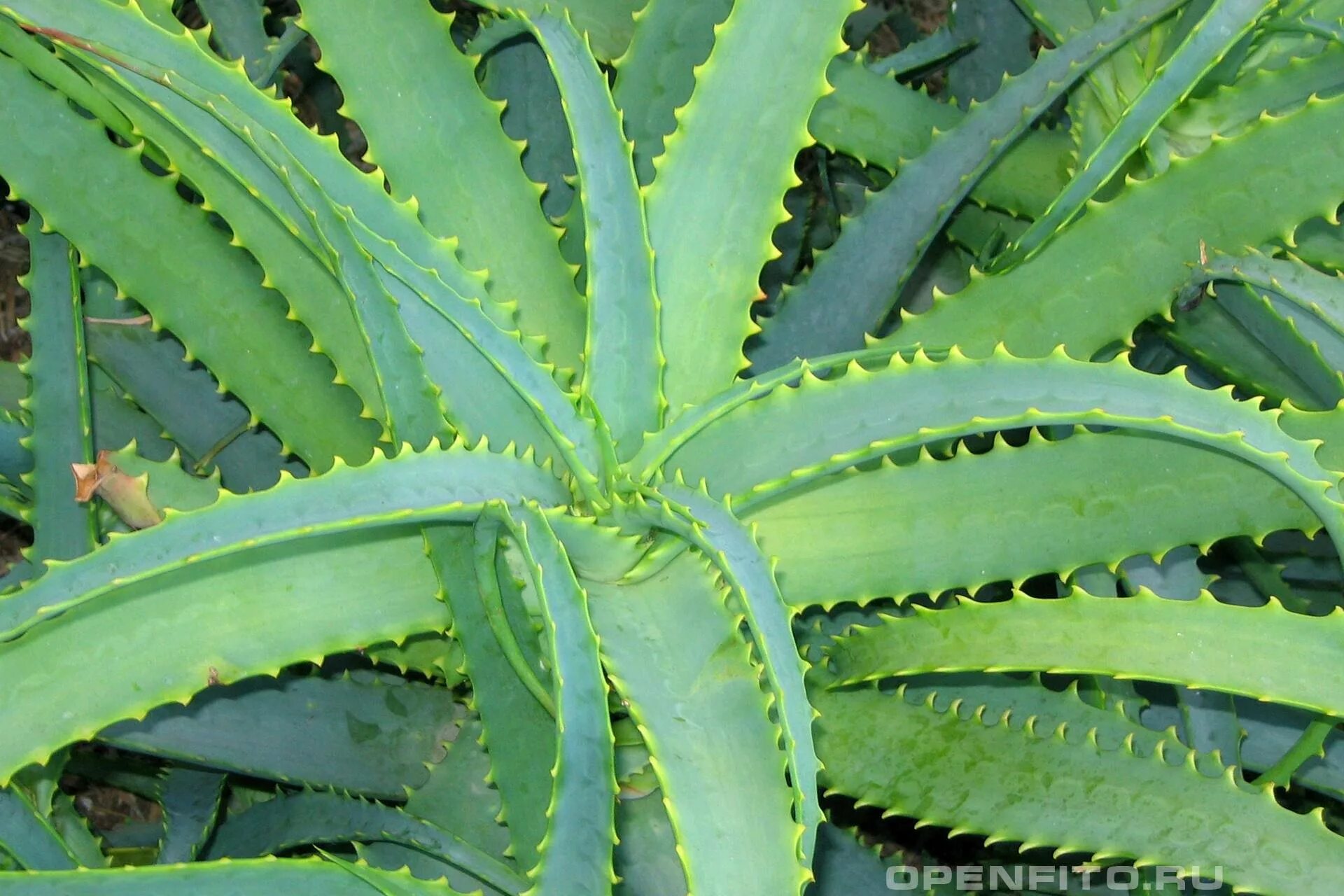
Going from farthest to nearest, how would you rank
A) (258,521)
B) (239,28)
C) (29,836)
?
(239,28)
(29,836)
(258,521)

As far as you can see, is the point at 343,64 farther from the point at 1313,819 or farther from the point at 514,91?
the point at 1313,819

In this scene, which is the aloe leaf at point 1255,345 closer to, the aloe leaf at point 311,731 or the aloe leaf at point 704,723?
the aloe leaf at point 704,723

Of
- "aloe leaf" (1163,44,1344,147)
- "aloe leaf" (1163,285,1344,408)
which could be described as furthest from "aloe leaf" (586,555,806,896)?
"aloe leaf" (1163,44,1344,147)

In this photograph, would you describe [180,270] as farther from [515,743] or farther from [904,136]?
[904,136]

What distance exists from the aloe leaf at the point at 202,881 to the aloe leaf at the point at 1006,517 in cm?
30

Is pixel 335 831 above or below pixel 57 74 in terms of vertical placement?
below

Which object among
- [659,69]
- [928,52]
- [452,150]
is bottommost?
[452,150]

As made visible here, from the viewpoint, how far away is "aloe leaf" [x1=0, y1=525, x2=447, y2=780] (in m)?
0.68

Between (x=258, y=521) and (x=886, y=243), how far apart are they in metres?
0.56

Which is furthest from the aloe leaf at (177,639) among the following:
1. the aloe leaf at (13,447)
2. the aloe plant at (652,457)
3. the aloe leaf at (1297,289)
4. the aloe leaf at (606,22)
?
the aloe leaf at (1297,289)

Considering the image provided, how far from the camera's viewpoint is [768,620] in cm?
59

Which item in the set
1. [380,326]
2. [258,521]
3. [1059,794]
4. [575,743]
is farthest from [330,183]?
[1059,794]

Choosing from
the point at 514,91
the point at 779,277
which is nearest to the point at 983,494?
the point at 779,277

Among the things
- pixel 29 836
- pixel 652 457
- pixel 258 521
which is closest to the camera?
pixel 258 521
